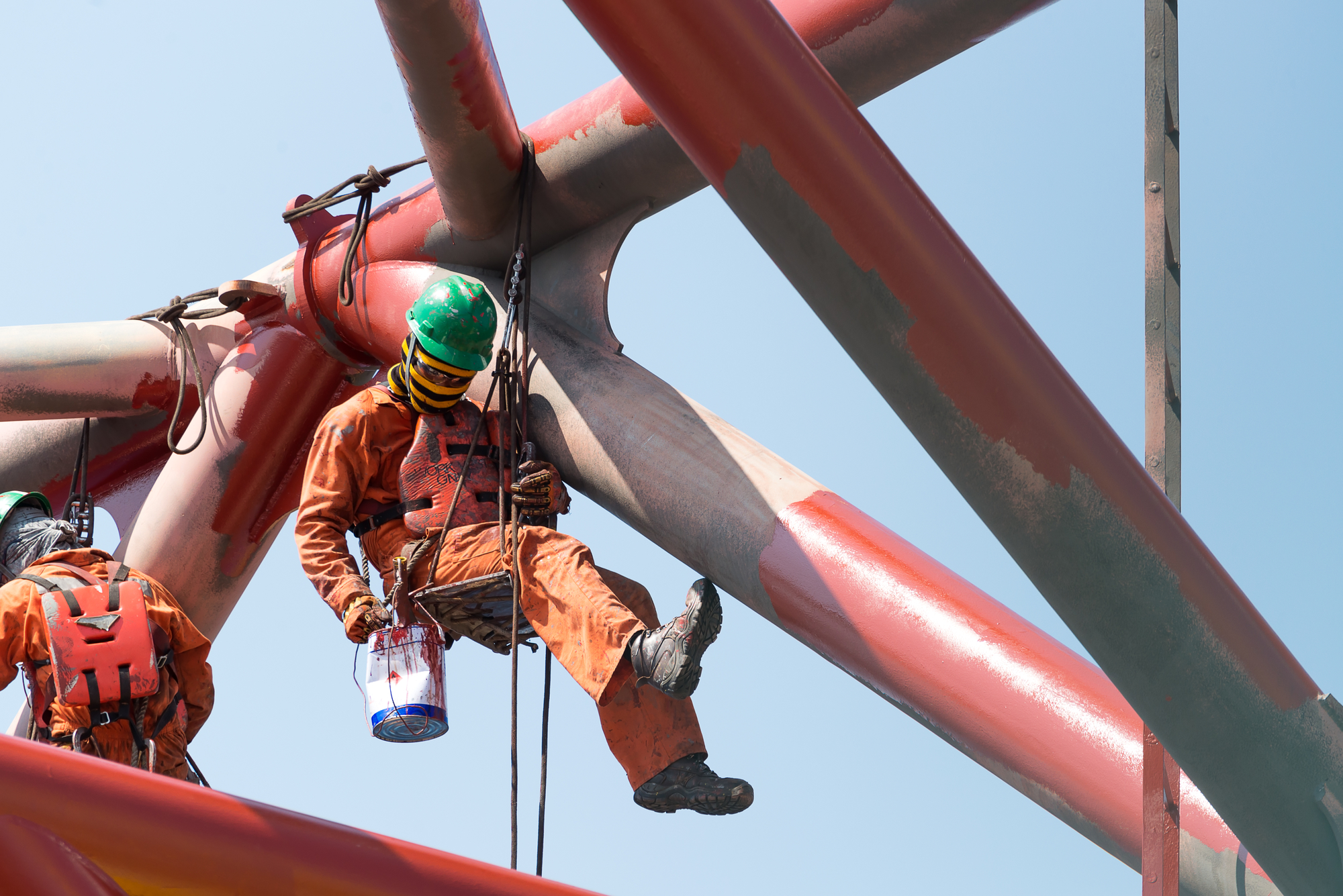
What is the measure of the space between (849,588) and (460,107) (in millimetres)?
2662

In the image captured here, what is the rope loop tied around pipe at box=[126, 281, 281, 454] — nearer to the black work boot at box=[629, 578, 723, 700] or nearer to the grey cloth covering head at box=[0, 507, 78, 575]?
the grey cloth covering head at box=[0, 507, 78, 575]

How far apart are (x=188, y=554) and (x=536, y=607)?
278cm

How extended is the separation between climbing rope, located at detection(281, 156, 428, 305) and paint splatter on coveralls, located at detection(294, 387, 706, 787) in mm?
1160

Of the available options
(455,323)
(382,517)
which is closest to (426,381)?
(455,323)

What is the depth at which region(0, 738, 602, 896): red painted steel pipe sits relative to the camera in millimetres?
3109

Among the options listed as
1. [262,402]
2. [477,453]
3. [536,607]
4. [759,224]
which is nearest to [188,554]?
[262,402]

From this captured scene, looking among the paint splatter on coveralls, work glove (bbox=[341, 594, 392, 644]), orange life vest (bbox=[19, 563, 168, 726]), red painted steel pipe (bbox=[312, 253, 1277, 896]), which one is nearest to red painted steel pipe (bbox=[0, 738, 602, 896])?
red painted steel pipe (bbox=[312, 253, 1277, 896])

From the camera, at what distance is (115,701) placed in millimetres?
5980

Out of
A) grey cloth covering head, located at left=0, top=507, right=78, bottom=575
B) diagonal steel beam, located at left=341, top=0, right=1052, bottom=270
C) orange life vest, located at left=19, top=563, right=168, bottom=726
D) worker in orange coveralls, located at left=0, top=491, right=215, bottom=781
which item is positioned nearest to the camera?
diagonal steel beam, located at left=341, top=0, right=1052, bottom=270

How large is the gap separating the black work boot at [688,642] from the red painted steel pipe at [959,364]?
198cm

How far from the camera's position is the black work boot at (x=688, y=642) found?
486 cm

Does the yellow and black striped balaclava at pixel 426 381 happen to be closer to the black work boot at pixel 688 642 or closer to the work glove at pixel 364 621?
the work glove at pixel 364 621

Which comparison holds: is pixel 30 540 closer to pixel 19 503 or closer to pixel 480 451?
pixel 19 503

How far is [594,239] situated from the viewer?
257 inches
